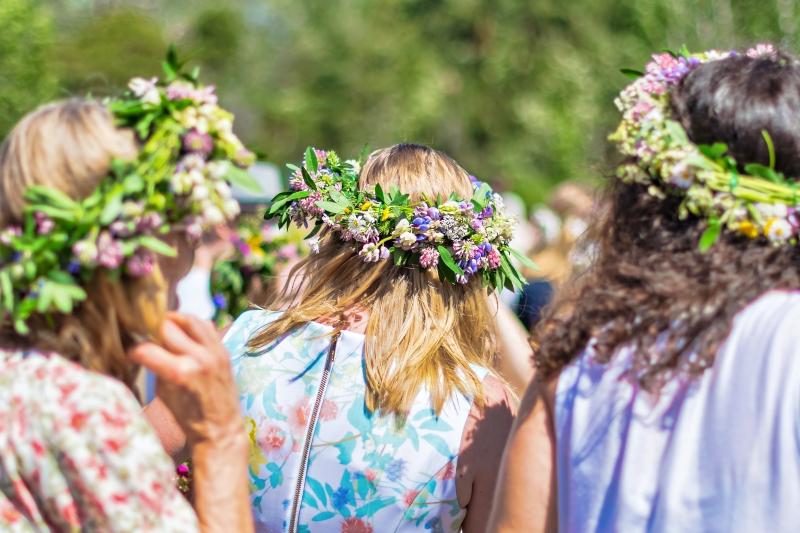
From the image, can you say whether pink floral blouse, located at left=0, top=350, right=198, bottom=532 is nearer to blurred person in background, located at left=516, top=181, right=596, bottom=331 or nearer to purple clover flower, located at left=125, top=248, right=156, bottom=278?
purple clover flower, located at left=125, top=248, right=156, bottom=278

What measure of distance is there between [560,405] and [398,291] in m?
0.85

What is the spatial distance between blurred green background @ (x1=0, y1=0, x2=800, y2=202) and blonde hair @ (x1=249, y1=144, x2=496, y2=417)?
1807 centimetres

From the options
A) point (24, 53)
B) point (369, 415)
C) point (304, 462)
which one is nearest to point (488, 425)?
point (369, 415)

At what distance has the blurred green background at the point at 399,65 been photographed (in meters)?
24.6

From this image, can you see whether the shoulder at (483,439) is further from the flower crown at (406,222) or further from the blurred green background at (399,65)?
the blurred green background at (399,65)

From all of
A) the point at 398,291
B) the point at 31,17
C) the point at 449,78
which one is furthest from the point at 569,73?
the point at 398,291

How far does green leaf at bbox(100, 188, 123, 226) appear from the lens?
5.84ft

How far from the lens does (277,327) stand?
2656 mm

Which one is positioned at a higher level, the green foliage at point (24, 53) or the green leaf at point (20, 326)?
the green foliage at point (24, 53)

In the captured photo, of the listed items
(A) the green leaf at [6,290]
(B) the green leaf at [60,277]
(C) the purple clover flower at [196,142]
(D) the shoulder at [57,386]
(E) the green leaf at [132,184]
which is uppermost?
(C) the purple clover flower at [196,142]

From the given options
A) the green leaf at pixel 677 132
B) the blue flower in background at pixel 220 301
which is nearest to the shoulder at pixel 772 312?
the green leaf at pixel 677 132

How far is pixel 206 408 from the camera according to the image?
1.95 m

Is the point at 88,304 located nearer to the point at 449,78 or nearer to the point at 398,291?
the point at 398,291

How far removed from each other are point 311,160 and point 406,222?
43 centimetres
